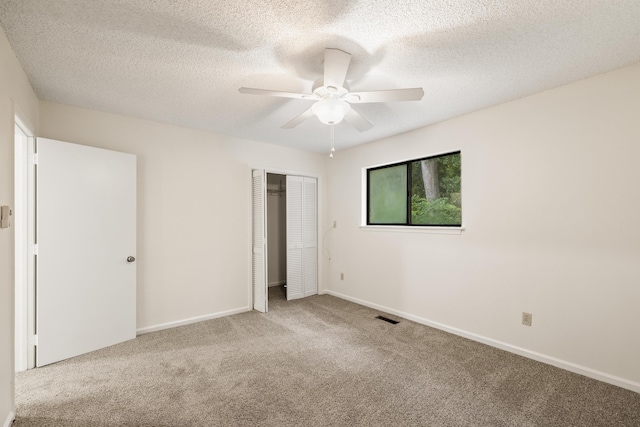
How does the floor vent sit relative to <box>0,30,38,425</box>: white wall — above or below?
below

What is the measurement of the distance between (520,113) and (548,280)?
1.52 metres

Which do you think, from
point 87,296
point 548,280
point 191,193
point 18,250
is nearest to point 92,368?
point 87,296

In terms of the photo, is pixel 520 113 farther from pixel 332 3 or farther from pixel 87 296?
pixel 87 296

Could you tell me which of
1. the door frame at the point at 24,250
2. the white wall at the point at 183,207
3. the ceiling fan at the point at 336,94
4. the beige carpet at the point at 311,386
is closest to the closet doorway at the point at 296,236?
Answer: the white wall at the point at 183,207

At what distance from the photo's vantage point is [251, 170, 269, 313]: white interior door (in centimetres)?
382

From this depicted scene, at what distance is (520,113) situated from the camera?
8.74 feet

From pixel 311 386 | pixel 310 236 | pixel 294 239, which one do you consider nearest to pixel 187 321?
pixel 294 239

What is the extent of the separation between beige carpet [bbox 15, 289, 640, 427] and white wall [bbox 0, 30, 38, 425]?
0.31 m

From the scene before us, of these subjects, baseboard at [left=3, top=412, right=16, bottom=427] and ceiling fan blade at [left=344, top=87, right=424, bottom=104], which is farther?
ceiling fan blade at [left=344, top=87, right=424, bottom=104]

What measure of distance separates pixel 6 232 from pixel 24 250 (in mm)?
870

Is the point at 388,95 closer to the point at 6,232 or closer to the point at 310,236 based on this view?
the point at 6,232

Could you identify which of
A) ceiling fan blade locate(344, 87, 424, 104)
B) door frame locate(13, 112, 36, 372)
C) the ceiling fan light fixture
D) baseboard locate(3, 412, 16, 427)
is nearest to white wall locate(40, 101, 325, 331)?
door frame locate(13, 112, 36, 372)

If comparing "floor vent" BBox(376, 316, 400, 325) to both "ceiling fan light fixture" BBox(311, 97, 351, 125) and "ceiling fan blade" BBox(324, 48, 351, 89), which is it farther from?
"ceiling fan blade" BBox(324, 48, 351, 89)

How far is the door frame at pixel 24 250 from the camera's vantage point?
240 centimetres
